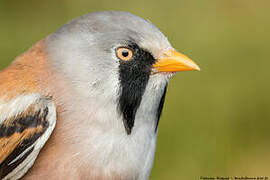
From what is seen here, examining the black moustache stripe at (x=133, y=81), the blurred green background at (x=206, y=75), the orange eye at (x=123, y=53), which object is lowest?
the black moustache stripe at (x=133, y=81)

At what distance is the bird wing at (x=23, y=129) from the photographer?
11.0 ft

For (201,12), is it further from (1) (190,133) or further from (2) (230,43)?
(1) (190,133)

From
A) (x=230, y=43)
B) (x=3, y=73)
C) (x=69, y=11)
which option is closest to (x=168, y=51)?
(x=3, y=73)

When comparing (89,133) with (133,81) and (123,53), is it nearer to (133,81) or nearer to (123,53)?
(133,81)

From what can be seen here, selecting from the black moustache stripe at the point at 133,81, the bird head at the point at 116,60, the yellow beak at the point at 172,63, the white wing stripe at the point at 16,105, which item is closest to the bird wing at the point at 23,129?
the white wing stripe at the point at 16,105

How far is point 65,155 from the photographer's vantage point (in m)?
3.42

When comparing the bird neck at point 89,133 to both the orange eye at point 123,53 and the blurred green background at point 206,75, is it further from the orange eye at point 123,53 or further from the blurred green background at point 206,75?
the blurred green background at point 206,75

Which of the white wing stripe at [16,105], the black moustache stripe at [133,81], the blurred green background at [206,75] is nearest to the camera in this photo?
the white wing stripe at [16,105]

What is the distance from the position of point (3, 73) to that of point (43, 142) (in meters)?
0.66

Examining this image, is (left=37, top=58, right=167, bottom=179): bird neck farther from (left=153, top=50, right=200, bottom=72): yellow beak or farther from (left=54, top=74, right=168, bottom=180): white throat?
(left=153, top=50, right=200, bottom=72): yellow beak

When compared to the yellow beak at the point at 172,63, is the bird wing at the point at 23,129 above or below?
below

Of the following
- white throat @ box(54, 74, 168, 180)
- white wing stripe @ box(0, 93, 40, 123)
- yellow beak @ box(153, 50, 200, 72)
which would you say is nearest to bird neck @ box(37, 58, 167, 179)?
white throat @ box(54, 74, 168, 180)

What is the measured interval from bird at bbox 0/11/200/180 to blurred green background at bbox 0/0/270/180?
2.48 m

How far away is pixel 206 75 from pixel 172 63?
4530 mm
